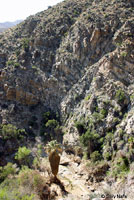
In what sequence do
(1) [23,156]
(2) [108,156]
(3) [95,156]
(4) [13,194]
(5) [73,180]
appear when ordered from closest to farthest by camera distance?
(4) [13,194], (5) [73,180], (2) [108,156], (3) [95,156], (1) [23,156]

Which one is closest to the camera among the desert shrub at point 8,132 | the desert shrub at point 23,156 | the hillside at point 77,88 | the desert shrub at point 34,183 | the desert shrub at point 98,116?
the desert shrub at point 34,183

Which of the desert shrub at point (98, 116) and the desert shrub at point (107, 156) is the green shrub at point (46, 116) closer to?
the desert shrub at point (98, 116)

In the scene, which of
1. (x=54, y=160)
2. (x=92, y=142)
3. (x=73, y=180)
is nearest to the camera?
(x=54, y=160)

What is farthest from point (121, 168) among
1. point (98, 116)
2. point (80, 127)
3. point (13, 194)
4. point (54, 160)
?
point (13, 194)

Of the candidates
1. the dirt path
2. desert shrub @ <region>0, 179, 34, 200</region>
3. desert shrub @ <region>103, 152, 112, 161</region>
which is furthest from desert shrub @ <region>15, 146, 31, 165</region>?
desert shrub @ <region>103, 152, 112, 161</region>

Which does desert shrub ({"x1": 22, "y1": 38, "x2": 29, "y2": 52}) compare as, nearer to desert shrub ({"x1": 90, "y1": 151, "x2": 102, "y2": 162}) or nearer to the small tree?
the small tree

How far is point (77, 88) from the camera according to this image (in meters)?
48.9

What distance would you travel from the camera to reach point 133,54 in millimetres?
43250

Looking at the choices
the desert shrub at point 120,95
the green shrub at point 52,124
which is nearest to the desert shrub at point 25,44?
the green shrub at point 52,124

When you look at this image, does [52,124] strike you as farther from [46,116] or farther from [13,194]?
[13,194]

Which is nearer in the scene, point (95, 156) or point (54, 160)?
point (54, 160)

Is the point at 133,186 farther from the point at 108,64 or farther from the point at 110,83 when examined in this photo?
the point at 108,64

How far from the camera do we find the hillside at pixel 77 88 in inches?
1298

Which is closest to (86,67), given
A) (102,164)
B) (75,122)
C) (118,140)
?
(75,122)
